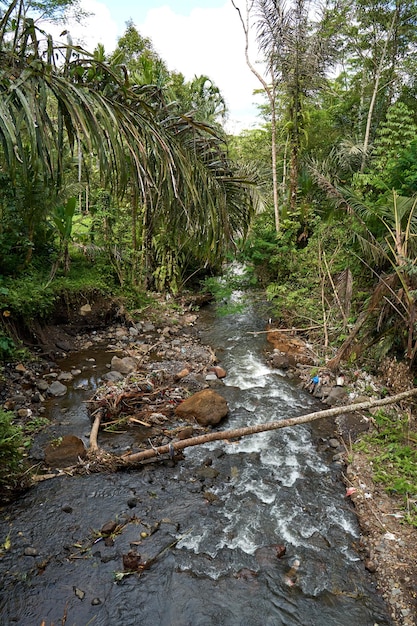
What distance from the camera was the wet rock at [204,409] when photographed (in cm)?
432

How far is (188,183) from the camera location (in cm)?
215

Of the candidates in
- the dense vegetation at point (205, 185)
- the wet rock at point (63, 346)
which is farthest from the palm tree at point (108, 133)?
the wet rock at point (63, 346)

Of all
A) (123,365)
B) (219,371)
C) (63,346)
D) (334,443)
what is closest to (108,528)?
(334,443)

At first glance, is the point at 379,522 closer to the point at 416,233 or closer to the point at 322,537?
the point at 322,537

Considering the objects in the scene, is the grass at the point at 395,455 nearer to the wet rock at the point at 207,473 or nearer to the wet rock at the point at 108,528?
the wet rock at the point at 207,473

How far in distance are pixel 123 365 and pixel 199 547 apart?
3121mm

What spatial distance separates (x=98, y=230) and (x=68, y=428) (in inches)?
189

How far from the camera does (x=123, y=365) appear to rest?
5.50 meters

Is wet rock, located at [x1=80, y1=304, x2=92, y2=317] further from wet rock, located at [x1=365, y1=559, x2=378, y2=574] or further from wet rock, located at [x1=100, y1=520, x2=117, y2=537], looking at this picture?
wet rock, located at [x1=365, y1=559, x2=378, y2=574]

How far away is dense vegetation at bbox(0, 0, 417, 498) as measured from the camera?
5.74 ft

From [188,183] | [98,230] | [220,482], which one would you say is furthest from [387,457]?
[98,230]

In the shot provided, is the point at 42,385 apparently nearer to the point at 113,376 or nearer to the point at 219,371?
the point at 113,376

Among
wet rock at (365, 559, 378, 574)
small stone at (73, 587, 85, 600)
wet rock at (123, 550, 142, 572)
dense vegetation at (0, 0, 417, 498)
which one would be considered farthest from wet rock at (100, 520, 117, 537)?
dense vegetation at (0, 0, 417, 498)

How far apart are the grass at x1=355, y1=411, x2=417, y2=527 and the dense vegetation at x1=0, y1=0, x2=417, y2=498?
77cm
